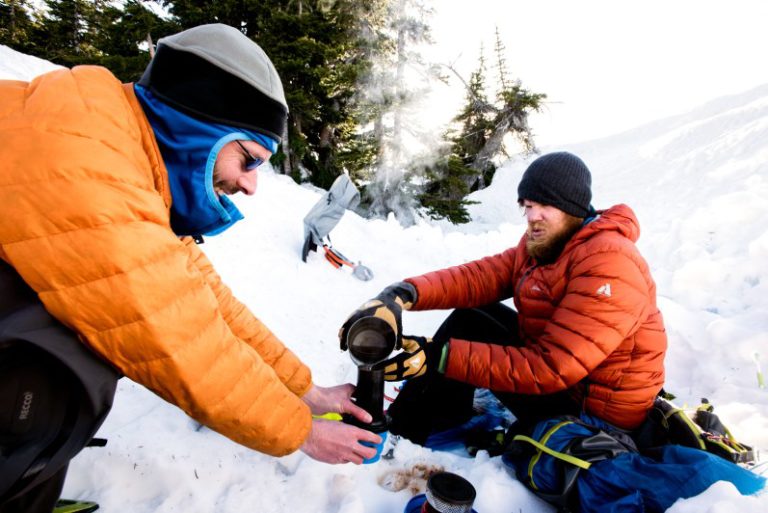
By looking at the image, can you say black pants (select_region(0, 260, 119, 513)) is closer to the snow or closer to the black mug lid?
the snow

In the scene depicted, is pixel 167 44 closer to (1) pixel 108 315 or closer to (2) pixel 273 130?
→ (2) pixel 273 130

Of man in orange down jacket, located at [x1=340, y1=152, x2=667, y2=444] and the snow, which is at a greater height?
man in orange down jacket, located at [x1=340, y1=152, x2=667, y2=444]

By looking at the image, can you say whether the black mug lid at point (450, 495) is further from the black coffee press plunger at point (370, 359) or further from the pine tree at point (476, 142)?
the pine tree at point (476, 142)

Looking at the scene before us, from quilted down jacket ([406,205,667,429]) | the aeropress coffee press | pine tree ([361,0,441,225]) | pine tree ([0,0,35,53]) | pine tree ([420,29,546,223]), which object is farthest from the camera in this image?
pine tree ([0,0,35,53])

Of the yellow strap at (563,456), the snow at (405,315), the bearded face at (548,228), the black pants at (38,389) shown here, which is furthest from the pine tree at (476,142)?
the black pants at (38,389)

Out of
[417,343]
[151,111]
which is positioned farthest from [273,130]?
[417,343]

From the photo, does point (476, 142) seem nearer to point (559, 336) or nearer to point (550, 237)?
point (550, 237)

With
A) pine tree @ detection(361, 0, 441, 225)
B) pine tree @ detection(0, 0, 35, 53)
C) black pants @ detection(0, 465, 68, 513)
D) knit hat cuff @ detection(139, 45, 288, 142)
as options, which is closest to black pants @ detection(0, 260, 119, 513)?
black pants @ detection(0, 465, 68, 513)

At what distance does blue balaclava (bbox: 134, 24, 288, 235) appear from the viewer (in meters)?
1.37

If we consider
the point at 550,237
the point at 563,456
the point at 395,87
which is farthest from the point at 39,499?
the point at 395,87

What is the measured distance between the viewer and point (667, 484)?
5.52ft

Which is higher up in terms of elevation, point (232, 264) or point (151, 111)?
point (151, 111)

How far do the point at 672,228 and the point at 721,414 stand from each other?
5.12m

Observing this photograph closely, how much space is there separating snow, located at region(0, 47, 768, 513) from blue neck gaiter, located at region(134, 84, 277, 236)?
84cm
